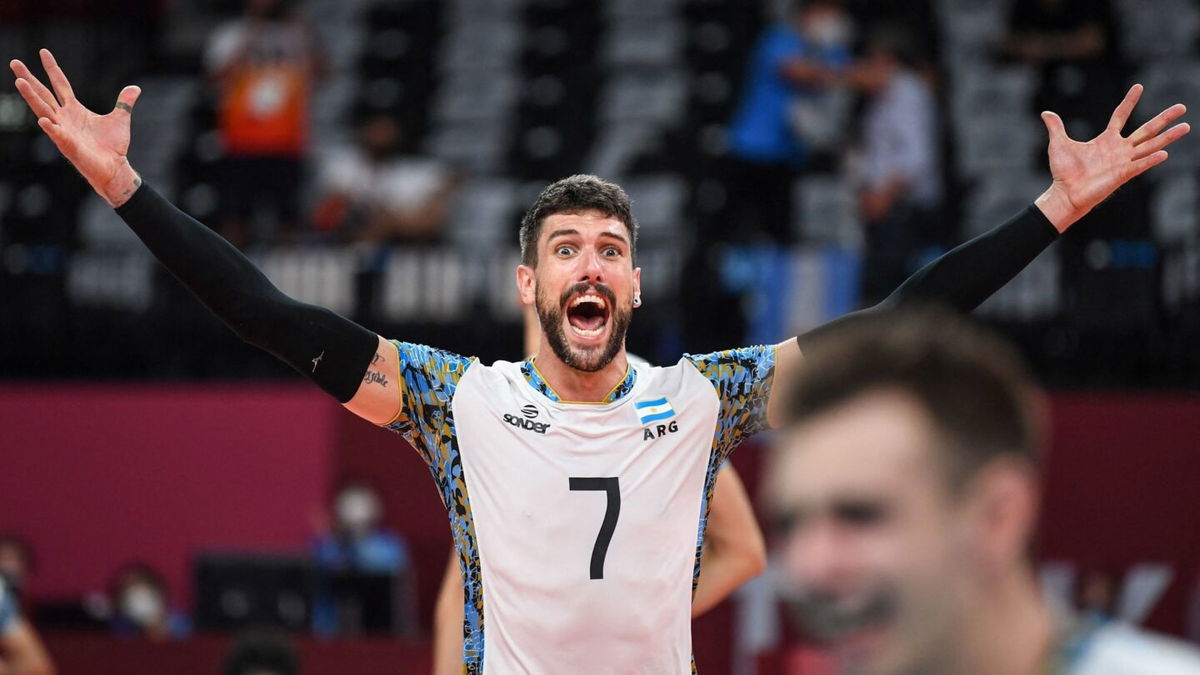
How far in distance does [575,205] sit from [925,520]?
297 cm

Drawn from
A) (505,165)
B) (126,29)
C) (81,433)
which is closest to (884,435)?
(81,433)

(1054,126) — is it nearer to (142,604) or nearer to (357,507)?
(357,507)

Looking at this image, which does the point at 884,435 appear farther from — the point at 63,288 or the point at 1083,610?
the point at 63,288

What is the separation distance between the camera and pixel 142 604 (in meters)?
12.1

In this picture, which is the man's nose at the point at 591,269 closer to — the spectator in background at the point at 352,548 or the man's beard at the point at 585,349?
the man's beard at the point at 585,349

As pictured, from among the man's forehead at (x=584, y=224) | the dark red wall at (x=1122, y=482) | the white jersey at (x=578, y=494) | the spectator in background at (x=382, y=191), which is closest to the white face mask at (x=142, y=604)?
the spectator in background at (x=382, y=191)

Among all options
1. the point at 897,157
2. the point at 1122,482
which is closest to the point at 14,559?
the point at 897,157

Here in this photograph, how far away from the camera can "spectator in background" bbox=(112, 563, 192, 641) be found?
11719mm

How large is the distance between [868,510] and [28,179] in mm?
15757

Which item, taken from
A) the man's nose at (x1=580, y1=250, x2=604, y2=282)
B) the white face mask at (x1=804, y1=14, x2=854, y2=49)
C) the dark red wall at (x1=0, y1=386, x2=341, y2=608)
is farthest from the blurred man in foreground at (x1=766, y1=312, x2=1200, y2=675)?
the white face mask at (x1=804, y1=14, x2=854, y2=49)

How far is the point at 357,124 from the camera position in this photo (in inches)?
669

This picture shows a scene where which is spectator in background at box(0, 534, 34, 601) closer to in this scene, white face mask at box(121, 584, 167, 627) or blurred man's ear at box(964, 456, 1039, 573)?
white face mask at box(121, 584, 167, 627)

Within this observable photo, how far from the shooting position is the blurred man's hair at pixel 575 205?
16.4ft

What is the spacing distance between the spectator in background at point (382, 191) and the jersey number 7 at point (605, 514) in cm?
978
